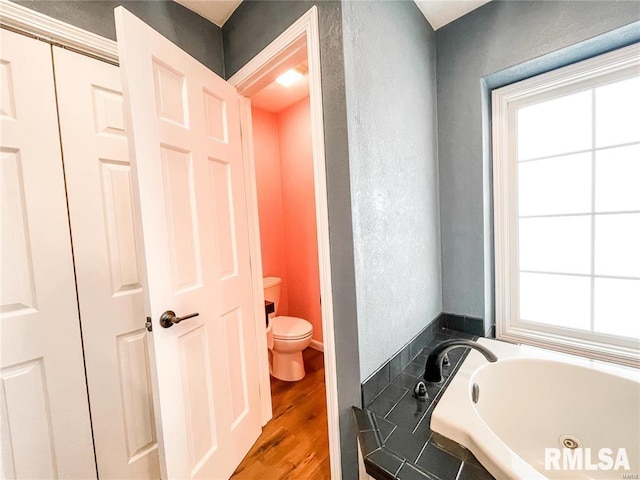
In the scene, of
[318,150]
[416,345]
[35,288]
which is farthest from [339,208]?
[35,288]

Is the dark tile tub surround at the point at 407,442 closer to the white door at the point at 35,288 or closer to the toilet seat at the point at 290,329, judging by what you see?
the toilet seat at the point at 290,329

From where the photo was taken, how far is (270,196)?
2529 millimetres

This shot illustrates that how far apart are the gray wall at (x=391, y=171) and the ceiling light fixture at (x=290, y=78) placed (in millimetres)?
923

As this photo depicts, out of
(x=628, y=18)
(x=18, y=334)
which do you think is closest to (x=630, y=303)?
(x=628, y=18)

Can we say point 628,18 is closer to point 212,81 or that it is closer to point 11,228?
point 212,81

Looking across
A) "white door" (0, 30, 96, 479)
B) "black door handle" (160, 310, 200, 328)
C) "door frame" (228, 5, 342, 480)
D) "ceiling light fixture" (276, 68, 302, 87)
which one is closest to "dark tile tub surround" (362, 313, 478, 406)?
"door frame" (228, 5, 342, 480)

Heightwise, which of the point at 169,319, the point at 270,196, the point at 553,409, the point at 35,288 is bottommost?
the point at 553,409

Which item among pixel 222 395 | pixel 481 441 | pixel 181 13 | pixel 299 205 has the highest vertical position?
pixel 181 13

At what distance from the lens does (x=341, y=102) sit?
2.92ft

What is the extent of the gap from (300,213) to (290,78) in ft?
3.76

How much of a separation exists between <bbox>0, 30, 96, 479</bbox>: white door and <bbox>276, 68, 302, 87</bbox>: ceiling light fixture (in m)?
1.36

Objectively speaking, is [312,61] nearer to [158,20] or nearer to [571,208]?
[158,20]

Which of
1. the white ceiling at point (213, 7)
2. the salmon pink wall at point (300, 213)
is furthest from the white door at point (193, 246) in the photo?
the salmon pink wall at point (300, 213)

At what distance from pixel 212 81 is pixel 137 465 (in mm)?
1857
